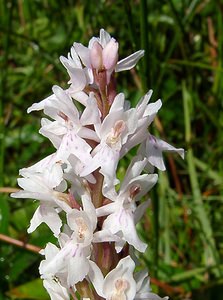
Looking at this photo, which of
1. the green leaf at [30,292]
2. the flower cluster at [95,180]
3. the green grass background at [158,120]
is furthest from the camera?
the green grass background at [158,120]

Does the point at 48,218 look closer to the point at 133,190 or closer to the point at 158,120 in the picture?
the point at 133,190

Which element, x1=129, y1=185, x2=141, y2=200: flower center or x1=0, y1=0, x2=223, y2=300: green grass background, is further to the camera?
x1=0, y1=0, x2=223, y2=300: green grass background

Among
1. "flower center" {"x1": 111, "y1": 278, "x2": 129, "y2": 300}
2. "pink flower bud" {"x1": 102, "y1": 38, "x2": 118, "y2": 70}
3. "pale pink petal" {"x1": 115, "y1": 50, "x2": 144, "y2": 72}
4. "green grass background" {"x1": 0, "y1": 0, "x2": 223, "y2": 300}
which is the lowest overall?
"green grass background" {"x1": 0, "y1": 0, "x2": 223, "y2": 300}

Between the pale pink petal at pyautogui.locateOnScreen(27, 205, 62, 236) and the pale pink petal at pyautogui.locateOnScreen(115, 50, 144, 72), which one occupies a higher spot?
the pale pink petal at pyautogui.locateOnScreen(115, 50, 144, 72)

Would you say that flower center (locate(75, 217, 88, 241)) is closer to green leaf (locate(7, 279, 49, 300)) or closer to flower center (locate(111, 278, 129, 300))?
flower center (locate(111, 278, 129, 300))

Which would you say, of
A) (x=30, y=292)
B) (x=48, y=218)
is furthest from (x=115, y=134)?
(x=30, y=292)

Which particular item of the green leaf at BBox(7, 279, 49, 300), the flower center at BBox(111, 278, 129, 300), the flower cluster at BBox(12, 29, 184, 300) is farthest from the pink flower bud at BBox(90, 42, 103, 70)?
the green leaf at BBox(7, 279, 49, 300)

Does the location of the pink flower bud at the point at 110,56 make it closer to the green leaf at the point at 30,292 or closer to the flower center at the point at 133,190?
the flower center at the point at 133,190

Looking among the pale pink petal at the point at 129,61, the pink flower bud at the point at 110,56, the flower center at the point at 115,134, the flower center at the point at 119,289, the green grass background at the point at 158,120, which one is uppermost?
the pink flower bud at the point at 110,56

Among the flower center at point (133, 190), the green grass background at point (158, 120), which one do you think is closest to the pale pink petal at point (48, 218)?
the flower center at point (133, 190)
